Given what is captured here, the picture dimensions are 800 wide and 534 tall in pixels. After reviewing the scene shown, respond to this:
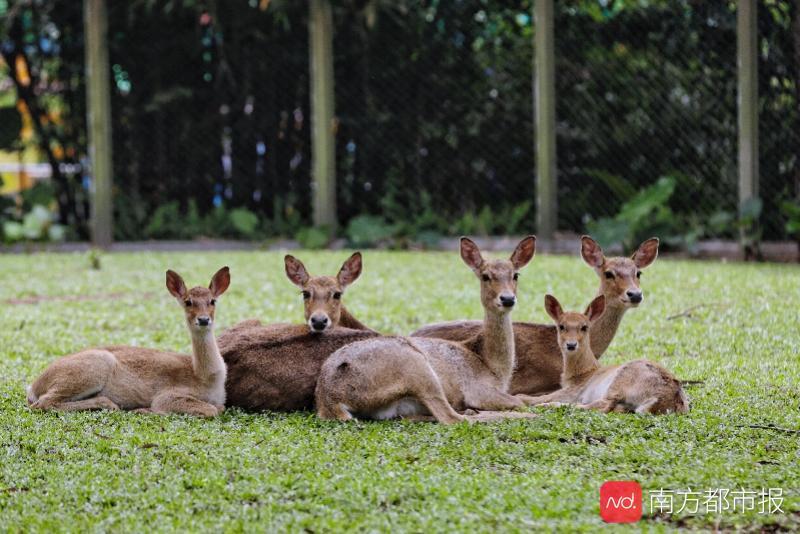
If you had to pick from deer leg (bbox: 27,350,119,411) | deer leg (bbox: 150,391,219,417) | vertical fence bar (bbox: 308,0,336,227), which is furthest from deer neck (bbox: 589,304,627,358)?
vertical fence bar (bbox: 308,0,336,227)

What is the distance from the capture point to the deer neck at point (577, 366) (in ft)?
18.8

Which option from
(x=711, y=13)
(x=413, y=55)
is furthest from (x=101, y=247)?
(x=711, y=13)

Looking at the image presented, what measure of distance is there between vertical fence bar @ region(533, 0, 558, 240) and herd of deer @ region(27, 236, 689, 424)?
5.89 metres

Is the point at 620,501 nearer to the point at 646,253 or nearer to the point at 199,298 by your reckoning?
the point at 199,298

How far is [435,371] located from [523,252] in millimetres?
820

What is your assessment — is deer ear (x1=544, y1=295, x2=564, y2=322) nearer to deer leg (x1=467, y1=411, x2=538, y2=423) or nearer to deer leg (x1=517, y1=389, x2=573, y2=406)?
deer leg (x1=517, y1=389, x2=573, y2=406)

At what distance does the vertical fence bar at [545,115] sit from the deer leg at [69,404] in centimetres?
706

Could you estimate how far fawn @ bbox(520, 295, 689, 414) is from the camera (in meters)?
5.19

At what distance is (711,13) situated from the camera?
11336 mm

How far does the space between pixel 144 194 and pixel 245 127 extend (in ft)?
4.24

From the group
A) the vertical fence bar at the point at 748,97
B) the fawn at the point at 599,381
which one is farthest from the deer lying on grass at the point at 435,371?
the vertical fence bar at the point at 748,97

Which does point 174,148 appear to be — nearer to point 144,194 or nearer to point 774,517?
point 144,194

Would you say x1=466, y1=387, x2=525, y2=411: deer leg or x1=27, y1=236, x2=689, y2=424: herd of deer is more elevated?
x1=27, y1=236, x2=689, y2=424: herd of deer

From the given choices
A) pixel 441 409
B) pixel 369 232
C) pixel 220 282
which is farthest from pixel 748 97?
pixel 441 409
